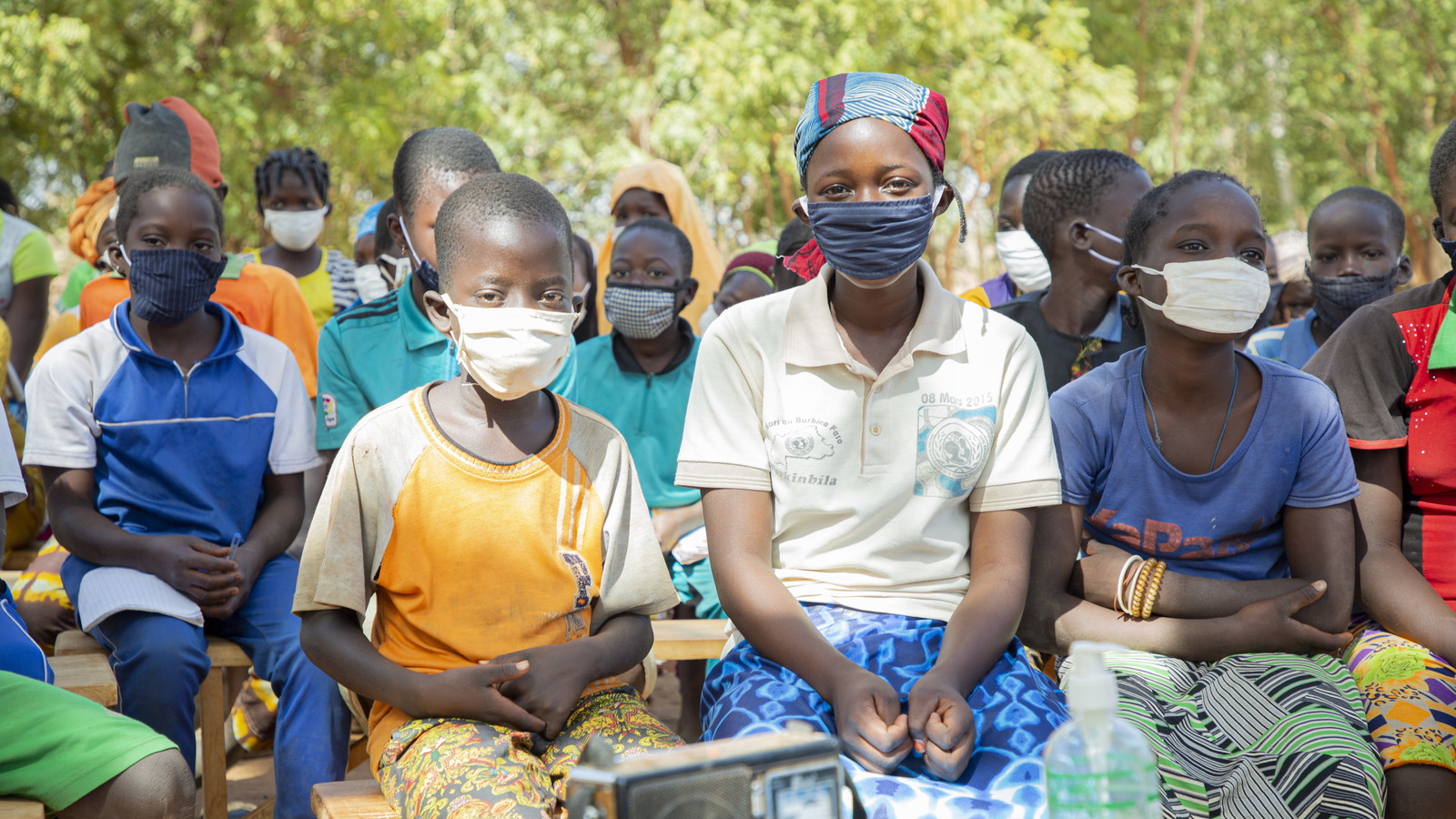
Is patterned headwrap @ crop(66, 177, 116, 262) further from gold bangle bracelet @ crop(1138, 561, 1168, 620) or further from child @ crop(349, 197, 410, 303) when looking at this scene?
gold bangle bracelet @ crop(1138, 561, 1168, 620)

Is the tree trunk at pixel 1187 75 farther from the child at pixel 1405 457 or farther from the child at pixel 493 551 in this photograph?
the child at pixel 493 551

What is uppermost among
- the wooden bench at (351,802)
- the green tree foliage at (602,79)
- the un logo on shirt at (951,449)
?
the green tree foliage at (602,79)

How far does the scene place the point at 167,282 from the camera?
3633mm

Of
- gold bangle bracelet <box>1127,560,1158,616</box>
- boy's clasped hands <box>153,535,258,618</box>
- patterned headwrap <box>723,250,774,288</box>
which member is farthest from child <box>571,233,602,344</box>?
gold bangle bracelet <box>1127,560,1158,616</box>

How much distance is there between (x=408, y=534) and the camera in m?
2.58

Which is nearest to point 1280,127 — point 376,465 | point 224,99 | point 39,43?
point 224,99

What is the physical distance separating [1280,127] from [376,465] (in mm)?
23254

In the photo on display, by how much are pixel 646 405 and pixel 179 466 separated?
69.4 inches

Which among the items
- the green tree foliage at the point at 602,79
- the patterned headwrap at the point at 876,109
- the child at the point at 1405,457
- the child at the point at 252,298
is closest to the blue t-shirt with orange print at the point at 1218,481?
the child at the point at 1405,457

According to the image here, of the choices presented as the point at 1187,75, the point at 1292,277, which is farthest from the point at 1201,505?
the point at 1187,75

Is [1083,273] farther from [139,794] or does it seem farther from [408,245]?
[139,794]

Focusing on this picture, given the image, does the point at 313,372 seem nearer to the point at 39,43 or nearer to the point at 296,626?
the point at 296,626

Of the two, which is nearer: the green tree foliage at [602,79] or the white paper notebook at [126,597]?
the white paper notebook at [126,597]

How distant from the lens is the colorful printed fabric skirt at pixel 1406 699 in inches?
98.1
